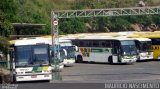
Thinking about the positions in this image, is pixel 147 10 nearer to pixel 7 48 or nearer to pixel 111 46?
pixel 111 46

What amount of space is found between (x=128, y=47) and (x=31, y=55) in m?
20.0

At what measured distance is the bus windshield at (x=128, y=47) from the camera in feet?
155

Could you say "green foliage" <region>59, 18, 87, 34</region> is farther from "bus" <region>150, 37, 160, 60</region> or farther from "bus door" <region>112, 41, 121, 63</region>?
"bus door" <region>112, 41, 121, 63</region>

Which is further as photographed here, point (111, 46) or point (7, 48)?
point (111, 46)

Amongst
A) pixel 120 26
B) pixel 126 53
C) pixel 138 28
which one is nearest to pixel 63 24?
pixel 120 26

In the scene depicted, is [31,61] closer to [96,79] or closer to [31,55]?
[31,55]

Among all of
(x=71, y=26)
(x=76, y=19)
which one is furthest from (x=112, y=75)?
(x=76, y=19)

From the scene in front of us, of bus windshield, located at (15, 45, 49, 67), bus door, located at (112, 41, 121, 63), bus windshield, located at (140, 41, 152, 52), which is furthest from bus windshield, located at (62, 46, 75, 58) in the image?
bus windshield, located at (15, 45, 49, 67)

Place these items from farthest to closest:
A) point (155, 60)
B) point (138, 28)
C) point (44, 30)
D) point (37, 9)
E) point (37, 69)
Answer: point (138, 28) < point (37, 9) < point (44, 30) < point (155, 60) < point (37, 69)

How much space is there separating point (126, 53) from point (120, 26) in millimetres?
43968

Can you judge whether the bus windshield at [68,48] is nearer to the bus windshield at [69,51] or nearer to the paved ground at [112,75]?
the bus windshield at [69,51]

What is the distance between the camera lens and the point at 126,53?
4706 cm

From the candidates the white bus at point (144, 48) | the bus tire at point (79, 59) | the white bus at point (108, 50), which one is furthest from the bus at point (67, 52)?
the white bus at point (144, 48)

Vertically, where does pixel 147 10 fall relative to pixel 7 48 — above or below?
above
